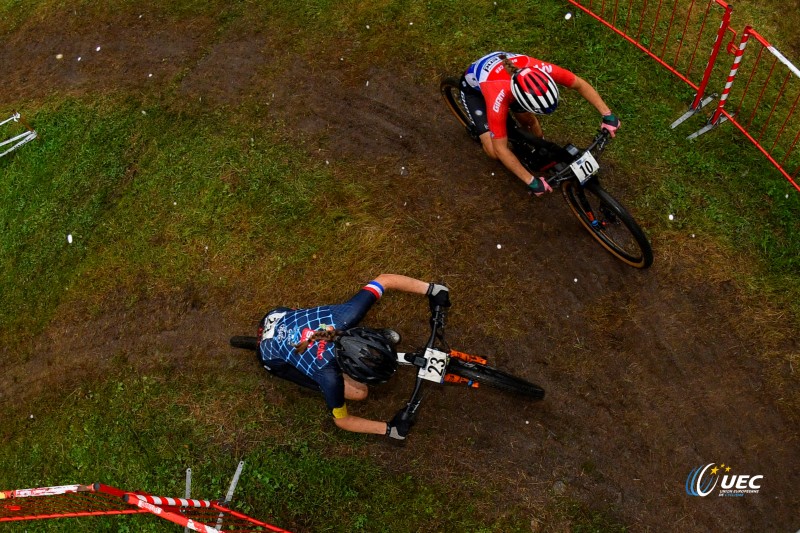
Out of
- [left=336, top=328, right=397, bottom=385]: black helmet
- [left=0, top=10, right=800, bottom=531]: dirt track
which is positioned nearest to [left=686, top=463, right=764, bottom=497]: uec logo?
[left=0, top=10, right=800, bottom=531]: dirt track

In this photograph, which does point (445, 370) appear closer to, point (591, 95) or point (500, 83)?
point (500, 83)

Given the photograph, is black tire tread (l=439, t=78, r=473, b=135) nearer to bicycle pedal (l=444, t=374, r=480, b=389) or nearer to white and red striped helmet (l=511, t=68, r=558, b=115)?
white and red striped helmet (l=511, t=68, r=558, b=115)

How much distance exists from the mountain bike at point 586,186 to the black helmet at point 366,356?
282 cm

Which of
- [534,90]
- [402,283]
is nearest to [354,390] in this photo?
[402,283]

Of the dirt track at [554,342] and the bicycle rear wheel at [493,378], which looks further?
the dirt track at [554,342]

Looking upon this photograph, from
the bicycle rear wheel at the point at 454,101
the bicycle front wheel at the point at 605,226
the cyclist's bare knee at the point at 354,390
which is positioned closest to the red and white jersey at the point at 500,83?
the bicycle front wheel at the point at 605,226

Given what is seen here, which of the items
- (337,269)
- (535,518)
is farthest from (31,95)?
(535,518)

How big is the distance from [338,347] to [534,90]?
304cm

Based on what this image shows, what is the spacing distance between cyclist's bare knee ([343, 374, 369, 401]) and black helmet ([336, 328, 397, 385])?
1.22m

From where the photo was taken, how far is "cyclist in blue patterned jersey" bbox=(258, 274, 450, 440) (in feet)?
15.0

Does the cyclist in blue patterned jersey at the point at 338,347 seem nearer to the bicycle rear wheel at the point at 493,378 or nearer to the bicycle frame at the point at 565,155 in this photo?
the bicycle rear wheel at the point at 493,378

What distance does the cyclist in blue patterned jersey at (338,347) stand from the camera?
4.58m

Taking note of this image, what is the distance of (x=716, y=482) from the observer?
5.66 metres

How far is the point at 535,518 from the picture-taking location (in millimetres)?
5727
